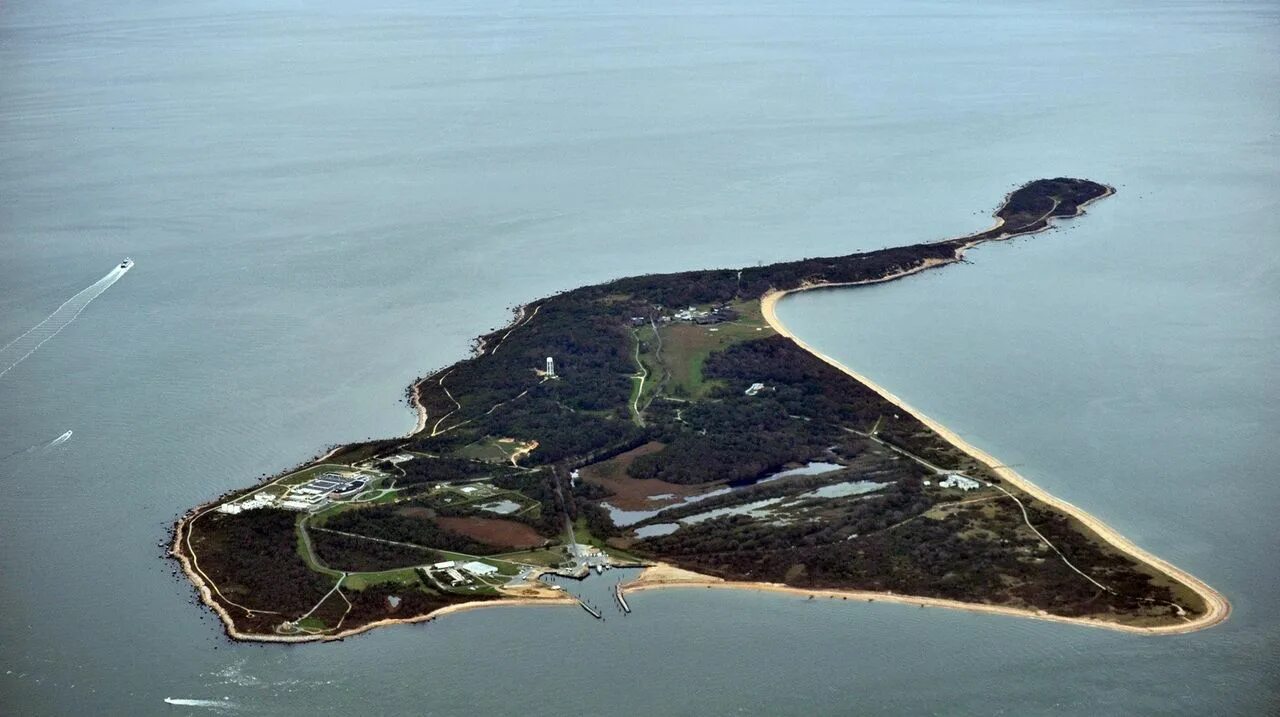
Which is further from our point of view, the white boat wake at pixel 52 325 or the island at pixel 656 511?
the white boat wake at pixel 52 325

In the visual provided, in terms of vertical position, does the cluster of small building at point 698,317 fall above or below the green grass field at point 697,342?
above

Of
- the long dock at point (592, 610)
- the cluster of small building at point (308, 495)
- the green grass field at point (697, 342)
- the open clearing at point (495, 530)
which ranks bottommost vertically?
the long dock at point (592, 610)

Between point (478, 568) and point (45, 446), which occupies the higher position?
point (45, 446)

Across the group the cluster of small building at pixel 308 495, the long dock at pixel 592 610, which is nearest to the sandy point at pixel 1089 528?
the long dock at pixel 592 610

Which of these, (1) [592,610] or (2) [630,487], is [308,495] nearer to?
(2) [630,487]

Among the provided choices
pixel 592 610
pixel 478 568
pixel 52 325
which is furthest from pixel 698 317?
pixel 52 325

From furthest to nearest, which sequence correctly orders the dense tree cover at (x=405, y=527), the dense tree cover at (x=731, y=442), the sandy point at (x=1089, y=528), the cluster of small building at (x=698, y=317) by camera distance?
1. the cluster of small building at (x=698, y=317)
2. the dense tree cover at (x=731, y=442)
3. the dense tree cover at (x=405, y=527)
4. the sandy point at (x=1089, y=528)

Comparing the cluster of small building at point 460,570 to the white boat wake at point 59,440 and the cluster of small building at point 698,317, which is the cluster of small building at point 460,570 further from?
the cluster of small building at point 698,317

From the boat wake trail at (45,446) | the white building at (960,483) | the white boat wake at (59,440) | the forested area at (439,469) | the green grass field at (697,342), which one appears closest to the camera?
the white building at (960,483)
